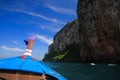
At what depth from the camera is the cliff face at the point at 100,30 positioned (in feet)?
211

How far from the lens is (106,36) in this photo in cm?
7069

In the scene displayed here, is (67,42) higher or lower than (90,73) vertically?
higher

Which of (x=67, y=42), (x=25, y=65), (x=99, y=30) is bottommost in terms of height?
(x=25, y=65)

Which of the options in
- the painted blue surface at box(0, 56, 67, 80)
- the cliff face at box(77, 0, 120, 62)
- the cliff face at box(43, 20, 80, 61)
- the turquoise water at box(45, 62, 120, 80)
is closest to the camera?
the painted blue surface at box(0, 56, 67, 80)

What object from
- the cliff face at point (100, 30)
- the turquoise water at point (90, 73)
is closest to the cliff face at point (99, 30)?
the cliff face at point (100, 30)

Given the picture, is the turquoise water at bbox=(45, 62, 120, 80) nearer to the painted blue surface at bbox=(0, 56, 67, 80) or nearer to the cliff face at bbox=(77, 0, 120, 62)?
the painted blue surface at bbox=(0, 56, 67, 80)

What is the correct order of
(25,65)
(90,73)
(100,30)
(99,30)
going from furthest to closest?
(99,30)
(100,30)
(90,73)
(25,65)

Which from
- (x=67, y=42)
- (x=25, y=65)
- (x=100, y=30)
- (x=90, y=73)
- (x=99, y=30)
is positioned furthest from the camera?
(x=67, y=42)

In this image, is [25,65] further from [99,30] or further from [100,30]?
[99,30]

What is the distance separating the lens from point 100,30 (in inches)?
2854

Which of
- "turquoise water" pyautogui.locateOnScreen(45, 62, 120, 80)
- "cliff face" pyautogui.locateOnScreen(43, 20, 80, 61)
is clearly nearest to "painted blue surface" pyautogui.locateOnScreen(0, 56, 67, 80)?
"turquoise water" pyautogui.locateOnScreen(45, 62, 120, 80)

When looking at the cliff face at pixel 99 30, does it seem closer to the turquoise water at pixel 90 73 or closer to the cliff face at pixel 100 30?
the cliff face at pixel 100 30

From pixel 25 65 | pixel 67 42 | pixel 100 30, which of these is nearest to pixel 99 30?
pixel 100 30

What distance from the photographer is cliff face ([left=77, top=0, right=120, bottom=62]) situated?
64.3 metres
